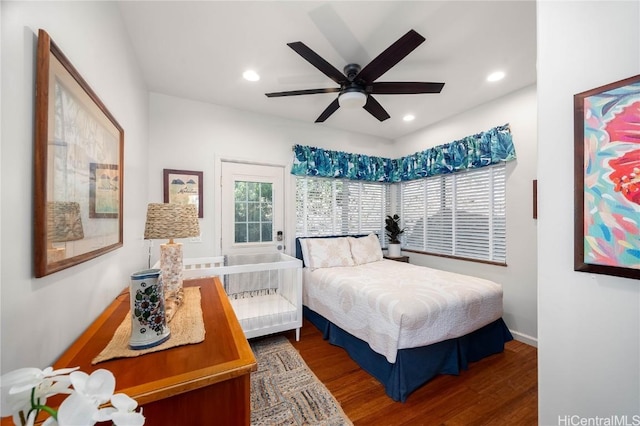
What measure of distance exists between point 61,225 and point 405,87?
2.23 metres

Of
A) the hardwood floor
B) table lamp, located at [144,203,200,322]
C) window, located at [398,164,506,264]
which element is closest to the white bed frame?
the hardwood floor

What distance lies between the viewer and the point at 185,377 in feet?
2.58

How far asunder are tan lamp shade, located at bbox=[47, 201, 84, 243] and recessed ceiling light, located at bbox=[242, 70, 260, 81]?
1924 mm

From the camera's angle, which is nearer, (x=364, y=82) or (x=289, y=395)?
(x=289, y=395)

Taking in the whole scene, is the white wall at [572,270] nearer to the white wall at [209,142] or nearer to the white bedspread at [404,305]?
the white bedspread at [404,305]

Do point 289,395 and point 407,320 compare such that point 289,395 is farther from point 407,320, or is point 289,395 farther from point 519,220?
point 519,220

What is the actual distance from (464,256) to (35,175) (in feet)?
12.4

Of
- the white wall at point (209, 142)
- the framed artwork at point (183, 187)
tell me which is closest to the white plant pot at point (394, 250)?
the white wall at point (209, 142)

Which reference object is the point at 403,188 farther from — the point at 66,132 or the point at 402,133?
the point at 66,132

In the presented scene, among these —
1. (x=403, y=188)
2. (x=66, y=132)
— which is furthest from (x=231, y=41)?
(x=403, y=188)

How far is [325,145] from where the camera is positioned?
12.4ft

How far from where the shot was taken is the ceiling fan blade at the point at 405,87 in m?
1.96

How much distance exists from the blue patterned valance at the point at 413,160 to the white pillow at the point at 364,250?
39.0 inches

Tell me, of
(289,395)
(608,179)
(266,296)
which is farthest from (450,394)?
(266,296)
